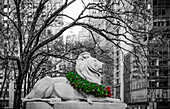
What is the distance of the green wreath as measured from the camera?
9.86 metres

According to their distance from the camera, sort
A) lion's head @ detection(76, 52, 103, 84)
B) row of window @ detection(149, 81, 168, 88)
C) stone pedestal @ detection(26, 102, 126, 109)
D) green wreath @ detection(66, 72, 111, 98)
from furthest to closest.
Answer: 1. row of window @ detection(149, 81, 168, 88)
2. lion's head @ detection(76, 52, 103, 84)
3. green wreath @ detection(66, 72, 111, 98)
4. stone pedestal @ detection(26, 102, 126, 109)

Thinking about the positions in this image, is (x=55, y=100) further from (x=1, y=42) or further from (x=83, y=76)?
(x=1, y=42)

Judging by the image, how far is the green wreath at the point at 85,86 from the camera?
9.86m

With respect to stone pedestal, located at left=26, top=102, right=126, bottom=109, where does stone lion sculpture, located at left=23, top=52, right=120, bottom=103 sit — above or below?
above

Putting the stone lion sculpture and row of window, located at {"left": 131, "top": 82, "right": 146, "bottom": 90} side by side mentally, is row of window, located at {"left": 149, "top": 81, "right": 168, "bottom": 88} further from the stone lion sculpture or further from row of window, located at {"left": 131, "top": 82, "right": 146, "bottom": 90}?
the stone lion sculpture

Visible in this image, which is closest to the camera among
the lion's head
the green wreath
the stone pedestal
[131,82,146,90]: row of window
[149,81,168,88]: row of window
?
the stone pedestal

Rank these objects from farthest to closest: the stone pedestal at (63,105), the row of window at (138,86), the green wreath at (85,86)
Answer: the row of window at (138,86), the green wreath at (85,86), the stone pedestal at (63,105)

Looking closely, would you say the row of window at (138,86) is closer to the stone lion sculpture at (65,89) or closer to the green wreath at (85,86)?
the stone lion sculpture at (65,89)

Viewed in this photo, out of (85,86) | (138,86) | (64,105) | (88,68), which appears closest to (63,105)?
(64,105)

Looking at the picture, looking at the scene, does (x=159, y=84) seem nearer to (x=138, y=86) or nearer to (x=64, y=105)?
(x=138, y=86)

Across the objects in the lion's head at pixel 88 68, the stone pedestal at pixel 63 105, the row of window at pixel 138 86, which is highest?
the lion's head at pixel 88 68

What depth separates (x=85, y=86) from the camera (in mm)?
9852

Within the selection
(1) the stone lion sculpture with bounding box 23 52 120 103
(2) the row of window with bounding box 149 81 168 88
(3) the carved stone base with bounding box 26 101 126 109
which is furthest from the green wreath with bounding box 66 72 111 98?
(2) the row of window with bounding box 149 81 168 88

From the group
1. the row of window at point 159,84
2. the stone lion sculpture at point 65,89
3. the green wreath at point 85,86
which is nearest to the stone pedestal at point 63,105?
the stone lion sculpture at point 65,89
